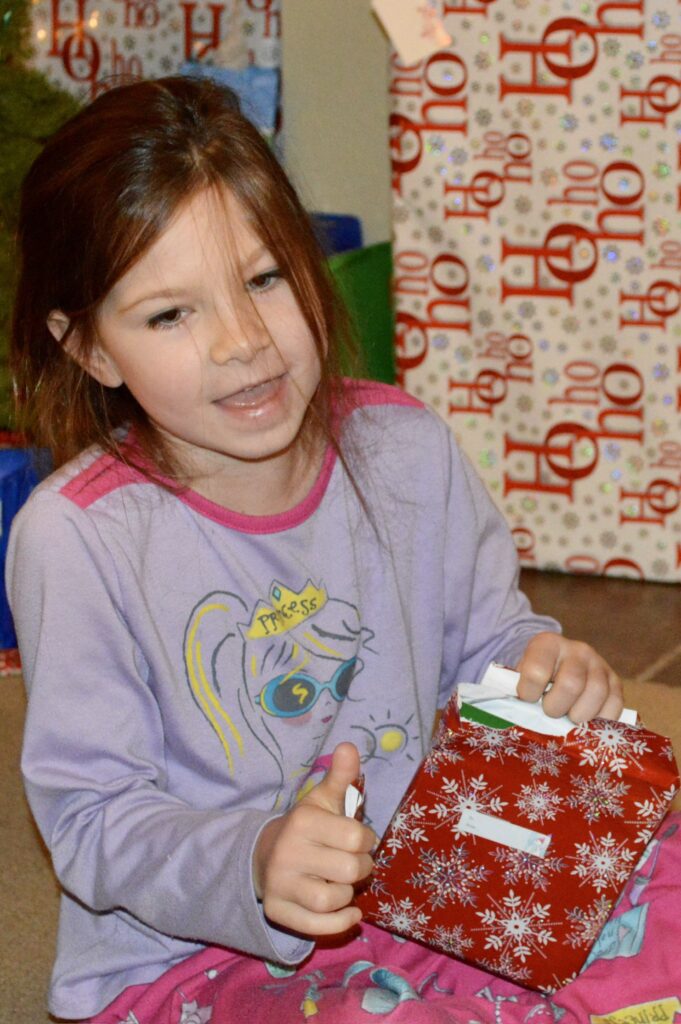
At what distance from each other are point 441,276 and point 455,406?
194mm

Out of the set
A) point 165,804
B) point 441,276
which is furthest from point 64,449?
point 441,276

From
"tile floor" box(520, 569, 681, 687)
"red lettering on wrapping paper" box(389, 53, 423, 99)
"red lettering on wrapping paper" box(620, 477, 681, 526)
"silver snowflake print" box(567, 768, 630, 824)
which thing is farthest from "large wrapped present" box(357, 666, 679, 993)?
"red lettering on wrapping paper" box(389, 53, 423, 99)

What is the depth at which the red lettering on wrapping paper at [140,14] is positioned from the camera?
2621mm

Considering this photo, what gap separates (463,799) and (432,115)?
132cm

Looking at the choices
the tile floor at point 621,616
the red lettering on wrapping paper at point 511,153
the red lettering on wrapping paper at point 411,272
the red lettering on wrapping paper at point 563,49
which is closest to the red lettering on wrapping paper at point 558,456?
the tile floor at point 621,616

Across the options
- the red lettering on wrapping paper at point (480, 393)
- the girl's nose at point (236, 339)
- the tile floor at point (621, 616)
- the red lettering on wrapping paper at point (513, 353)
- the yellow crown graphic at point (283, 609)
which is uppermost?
the girl's nose at point (236, 339)

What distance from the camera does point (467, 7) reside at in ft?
6.37

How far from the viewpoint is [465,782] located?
0.92 meters

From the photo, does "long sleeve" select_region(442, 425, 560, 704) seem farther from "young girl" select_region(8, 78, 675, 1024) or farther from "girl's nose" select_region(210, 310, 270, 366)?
"girl's nose" select_region(210, 310, 270, 366)

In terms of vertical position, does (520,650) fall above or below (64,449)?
below

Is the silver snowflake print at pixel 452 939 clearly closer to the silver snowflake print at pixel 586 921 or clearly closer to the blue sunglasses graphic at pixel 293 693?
Result: the silver snowflake print at pixel 586 921

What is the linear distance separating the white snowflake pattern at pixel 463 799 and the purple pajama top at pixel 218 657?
0.12 m

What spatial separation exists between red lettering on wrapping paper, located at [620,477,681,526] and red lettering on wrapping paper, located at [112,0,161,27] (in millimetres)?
1286

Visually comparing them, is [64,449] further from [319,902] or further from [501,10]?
[501,10]
